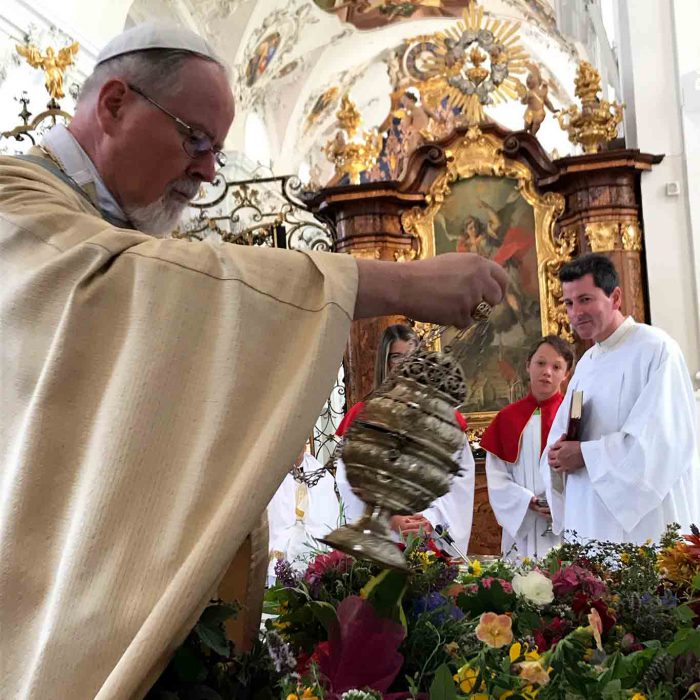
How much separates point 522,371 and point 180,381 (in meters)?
8.81

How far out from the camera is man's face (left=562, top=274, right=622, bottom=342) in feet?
17.2

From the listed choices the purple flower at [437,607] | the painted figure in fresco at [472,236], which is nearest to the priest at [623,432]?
the purple flower at [437,607]

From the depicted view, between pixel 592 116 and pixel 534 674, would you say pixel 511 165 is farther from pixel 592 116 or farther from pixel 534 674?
pixel 534 674

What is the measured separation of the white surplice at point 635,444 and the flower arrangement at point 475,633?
9.79 ft

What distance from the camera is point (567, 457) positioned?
5.20 m

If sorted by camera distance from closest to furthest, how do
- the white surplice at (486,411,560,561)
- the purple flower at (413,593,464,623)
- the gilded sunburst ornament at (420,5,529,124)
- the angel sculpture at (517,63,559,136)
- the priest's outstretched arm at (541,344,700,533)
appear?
the purple flower at (413,593,464,623), the priest's outstretched arm at (541,344,700,533), the white surplice at (486,411,560,561), the angel sculpture at (517,63,559,136), the gilded sunburst ornament at (420,5,529,124)

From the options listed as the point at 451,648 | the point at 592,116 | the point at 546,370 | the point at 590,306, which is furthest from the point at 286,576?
the point at 592,116

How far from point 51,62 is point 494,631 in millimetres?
8559

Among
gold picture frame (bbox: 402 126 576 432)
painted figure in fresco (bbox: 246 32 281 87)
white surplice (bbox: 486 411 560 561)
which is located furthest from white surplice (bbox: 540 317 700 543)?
painted figure in fresco (bbox: 246 32 281 87)

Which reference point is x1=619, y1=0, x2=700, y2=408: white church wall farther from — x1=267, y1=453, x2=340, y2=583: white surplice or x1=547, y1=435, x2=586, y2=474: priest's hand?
x1=547, y1=435, x2=586, y2=474: priest's hand

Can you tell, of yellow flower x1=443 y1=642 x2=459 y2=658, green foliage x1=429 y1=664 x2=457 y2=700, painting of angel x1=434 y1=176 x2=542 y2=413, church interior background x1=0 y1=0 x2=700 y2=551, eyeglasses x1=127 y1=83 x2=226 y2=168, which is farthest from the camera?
painting of angel x1=434 y1=176 x2=542 y2=413

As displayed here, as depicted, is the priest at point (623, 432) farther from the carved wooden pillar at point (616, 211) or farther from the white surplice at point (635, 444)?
the carved wooden pillar at point (616, 211)

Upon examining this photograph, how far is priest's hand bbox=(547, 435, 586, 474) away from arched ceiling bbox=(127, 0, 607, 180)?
10150 mm

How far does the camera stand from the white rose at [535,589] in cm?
176
